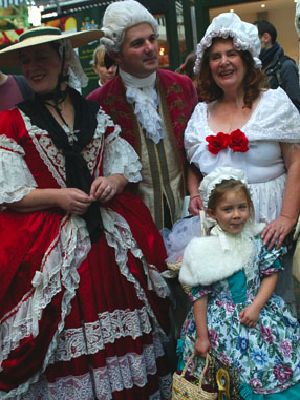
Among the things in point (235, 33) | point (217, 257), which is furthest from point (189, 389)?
point (235, 33)

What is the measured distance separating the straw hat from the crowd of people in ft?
0.04

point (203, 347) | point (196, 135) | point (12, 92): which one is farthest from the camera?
point (12, 92)

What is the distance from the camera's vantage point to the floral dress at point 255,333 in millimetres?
2164

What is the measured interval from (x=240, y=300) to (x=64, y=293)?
29.4 inches

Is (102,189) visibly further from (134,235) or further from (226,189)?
(226,189)

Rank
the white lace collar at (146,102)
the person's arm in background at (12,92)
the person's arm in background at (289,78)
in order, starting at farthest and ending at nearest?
the person's arm in background at (289,78) < the person's arm in background at (12,92) < the white lace collar at (146,102)

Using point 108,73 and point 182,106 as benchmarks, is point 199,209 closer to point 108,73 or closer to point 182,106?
point 182,106

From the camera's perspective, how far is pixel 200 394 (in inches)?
86.6

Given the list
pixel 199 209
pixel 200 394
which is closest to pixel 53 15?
pixel 199 209

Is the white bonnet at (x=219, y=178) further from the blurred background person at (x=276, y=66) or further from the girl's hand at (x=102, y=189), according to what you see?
the blurred background person at (x=276, y=66)

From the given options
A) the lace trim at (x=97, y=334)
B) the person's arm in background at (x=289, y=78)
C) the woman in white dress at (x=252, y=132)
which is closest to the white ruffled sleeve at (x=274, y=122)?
the woman in white dress at (x=252, y=132)

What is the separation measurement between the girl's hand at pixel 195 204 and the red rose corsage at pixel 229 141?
0.30 meters

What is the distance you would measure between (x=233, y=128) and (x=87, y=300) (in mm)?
1032

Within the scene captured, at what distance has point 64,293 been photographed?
2318mm
